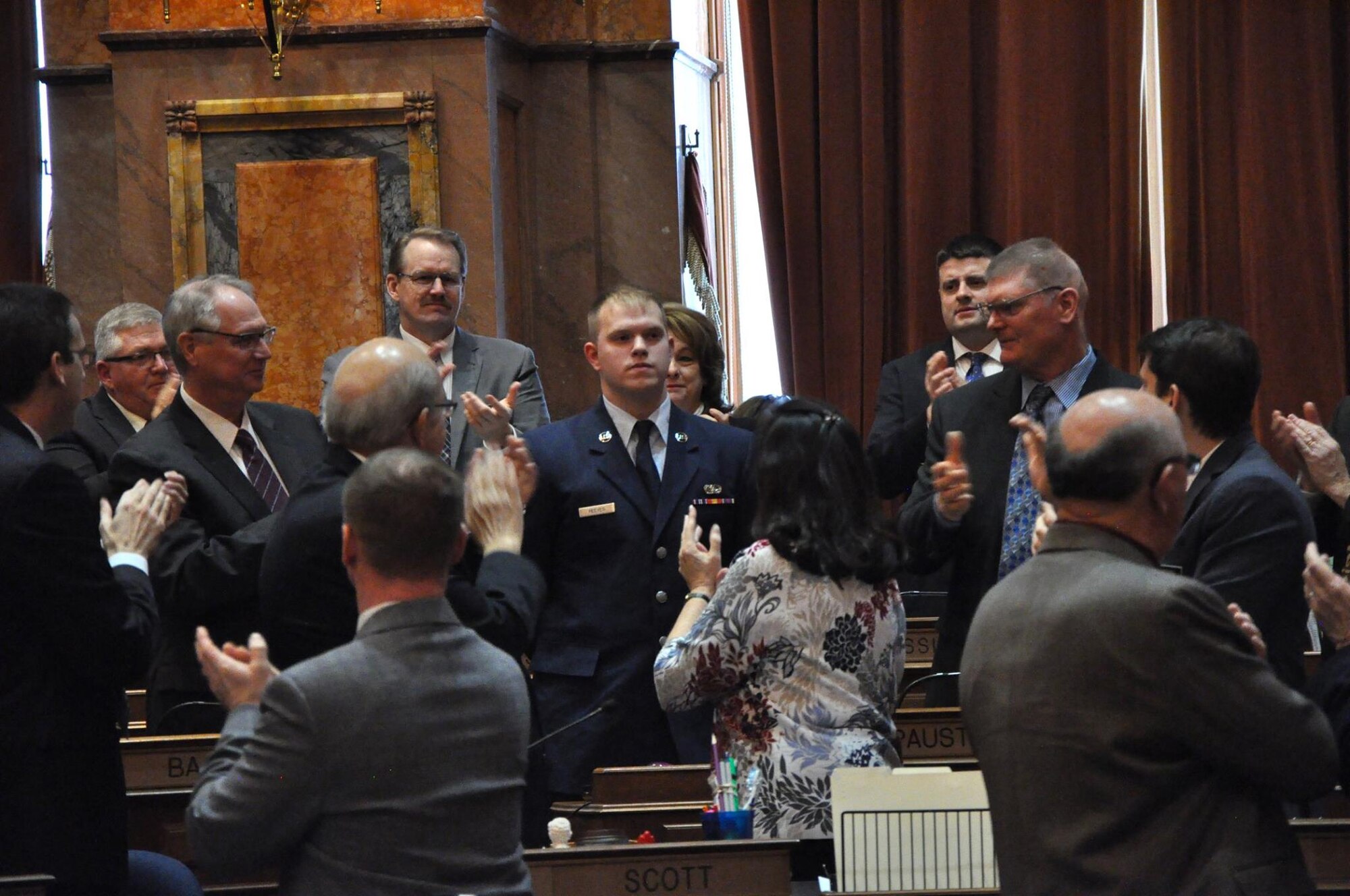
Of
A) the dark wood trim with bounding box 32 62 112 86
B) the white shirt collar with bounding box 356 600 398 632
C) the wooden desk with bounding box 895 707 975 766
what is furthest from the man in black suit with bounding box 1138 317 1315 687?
the dark wood trim with bounding box 32 62 112 86

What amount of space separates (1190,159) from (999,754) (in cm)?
503

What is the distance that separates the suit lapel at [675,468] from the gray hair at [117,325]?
175 cm

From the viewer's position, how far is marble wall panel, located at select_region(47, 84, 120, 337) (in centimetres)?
716

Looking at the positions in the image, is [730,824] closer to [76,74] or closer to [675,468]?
[675,468]

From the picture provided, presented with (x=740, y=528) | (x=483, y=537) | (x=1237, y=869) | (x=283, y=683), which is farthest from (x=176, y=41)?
(x=1237, y=869)

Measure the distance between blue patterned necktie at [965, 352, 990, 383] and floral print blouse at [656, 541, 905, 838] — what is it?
2.46m

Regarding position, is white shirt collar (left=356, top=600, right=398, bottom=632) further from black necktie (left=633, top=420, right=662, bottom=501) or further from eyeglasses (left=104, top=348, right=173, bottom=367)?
eyeglasses (left=104, top=348, right=173, bottom=367)

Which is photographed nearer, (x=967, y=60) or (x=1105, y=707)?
(x=1105, y=707)

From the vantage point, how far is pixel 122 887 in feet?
9.95

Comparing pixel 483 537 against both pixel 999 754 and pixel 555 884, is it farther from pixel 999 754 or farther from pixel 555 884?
pixel 999 754

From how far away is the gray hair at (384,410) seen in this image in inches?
116

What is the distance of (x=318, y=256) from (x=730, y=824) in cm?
394

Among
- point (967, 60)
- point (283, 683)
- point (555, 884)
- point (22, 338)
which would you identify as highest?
point (967, 60)

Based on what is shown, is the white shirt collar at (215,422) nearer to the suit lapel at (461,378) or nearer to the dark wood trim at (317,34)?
the suit lapel at (461,378)
